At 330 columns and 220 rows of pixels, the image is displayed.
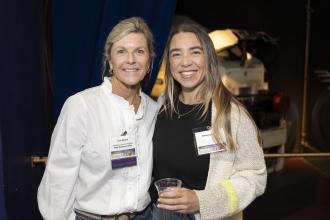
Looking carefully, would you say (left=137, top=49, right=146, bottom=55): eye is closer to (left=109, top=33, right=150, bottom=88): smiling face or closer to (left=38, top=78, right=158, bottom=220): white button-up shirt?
(left=109, top=33, right=150, bottom=88): smiling face

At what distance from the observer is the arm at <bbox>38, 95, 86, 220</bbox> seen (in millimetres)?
1442

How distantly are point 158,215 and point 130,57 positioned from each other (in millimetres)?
725

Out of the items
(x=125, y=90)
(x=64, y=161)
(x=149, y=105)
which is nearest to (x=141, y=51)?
(x=125, y=90)

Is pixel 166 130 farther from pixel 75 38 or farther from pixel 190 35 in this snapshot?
pixel 75 38

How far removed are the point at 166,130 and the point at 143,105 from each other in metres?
0.16

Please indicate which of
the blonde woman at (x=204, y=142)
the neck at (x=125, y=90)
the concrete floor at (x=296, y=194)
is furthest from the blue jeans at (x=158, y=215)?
the concrete floor at (x=296, y=194)

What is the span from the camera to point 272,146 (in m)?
4.36

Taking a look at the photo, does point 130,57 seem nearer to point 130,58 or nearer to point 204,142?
point 130,58

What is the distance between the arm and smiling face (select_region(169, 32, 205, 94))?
1.54 feet

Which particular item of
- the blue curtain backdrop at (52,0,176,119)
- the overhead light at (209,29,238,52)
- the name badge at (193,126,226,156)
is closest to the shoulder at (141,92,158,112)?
the name badge at (193,126,226,156)

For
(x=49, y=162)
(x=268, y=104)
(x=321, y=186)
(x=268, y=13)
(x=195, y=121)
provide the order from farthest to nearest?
1. (x=268, y=13)
2. (x=268, y=104)
3. (x=321, y=186)
4. (x=195, y=121)
5. (x=49, y=162)

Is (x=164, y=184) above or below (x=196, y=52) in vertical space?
below

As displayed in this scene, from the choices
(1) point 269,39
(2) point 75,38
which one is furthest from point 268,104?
(2) point 75,38

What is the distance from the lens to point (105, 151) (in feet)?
4.89
